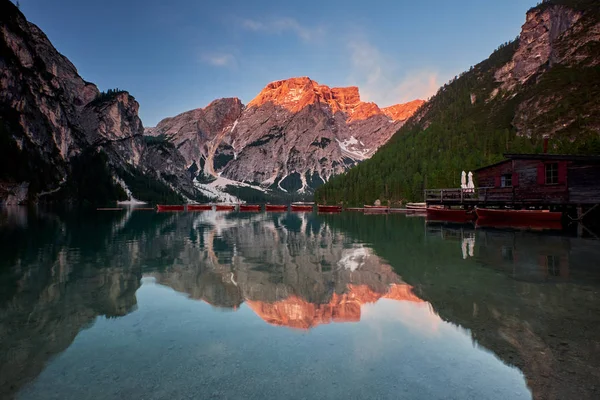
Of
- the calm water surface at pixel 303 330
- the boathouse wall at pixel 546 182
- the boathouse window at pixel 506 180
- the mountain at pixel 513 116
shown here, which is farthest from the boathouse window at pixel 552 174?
the mountain at pixel 513 116

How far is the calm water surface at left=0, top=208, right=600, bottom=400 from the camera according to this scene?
6.96 meters

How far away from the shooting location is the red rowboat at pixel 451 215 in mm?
55600

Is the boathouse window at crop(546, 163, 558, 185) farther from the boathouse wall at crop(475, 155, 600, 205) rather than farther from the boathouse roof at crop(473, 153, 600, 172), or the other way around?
the boathouse roof at crop(473, 153, 600, 172)

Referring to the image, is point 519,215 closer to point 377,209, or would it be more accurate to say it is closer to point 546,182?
point 546,182

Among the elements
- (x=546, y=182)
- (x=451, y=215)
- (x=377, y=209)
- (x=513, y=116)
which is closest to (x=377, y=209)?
(x=377, y=209)

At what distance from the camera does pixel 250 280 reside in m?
16.8

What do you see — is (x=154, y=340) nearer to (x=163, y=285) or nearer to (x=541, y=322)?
(x=163, y=285)

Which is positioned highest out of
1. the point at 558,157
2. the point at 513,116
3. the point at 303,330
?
the point at 513,116

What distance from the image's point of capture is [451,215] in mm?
56531

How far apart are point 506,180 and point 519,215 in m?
9.36

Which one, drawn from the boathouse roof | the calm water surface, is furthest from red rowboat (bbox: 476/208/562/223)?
the calm water surface

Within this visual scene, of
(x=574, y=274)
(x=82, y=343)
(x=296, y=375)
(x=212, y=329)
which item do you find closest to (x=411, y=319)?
(x=296, y=375)

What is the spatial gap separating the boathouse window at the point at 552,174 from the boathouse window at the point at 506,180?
20.8 feet

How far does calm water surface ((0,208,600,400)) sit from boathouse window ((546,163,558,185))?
2875 cm
